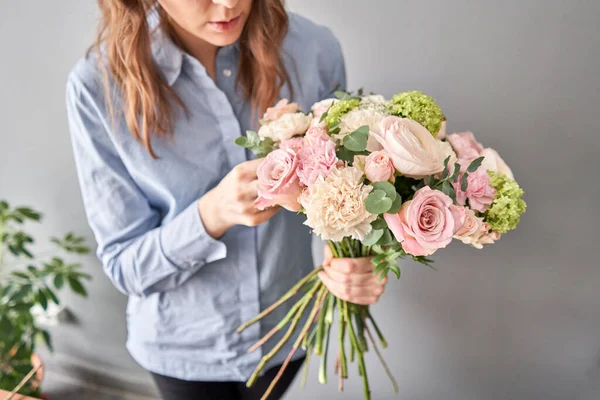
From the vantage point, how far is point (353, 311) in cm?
96

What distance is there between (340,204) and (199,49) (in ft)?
1.82

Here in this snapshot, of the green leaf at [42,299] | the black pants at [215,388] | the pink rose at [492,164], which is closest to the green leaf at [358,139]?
the pink rose at [492,164]

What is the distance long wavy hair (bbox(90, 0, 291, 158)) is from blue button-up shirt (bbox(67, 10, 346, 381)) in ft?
0.07

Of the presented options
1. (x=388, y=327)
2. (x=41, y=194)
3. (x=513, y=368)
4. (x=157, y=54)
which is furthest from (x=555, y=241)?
(x=41, y=194)

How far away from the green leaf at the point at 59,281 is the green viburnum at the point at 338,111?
1.21m

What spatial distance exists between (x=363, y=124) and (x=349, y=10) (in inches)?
22.3

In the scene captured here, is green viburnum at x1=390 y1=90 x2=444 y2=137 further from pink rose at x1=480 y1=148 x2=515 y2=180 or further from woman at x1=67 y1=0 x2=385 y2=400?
woman at x1=67 y1=0 x2=385 y2=400

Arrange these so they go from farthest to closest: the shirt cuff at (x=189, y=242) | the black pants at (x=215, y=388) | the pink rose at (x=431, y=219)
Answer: the black pants at (x=215, y=388)
the shirt cuff at (x=189, y=242)
the pink rose at (x=431, y=219)

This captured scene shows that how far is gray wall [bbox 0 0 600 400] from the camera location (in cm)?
101

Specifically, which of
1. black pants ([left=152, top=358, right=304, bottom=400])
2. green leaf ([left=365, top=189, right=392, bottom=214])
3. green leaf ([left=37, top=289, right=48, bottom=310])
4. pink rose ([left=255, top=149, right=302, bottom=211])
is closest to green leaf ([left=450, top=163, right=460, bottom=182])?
green leaf ([left=365, top=189, right=392, bottom=214])

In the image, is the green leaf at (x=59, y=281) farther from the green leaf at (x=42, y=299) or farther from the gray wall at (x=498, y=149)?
the gray wall at (x=498, y=149)

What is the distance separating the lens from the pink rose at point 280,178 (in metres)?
0.67

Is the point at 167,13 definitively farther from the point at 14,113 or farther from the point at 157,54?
the point at 14,113

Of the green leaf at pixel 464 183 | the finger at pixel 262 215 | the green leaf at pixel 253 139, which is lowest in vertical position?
the finger at pixel 262 215
